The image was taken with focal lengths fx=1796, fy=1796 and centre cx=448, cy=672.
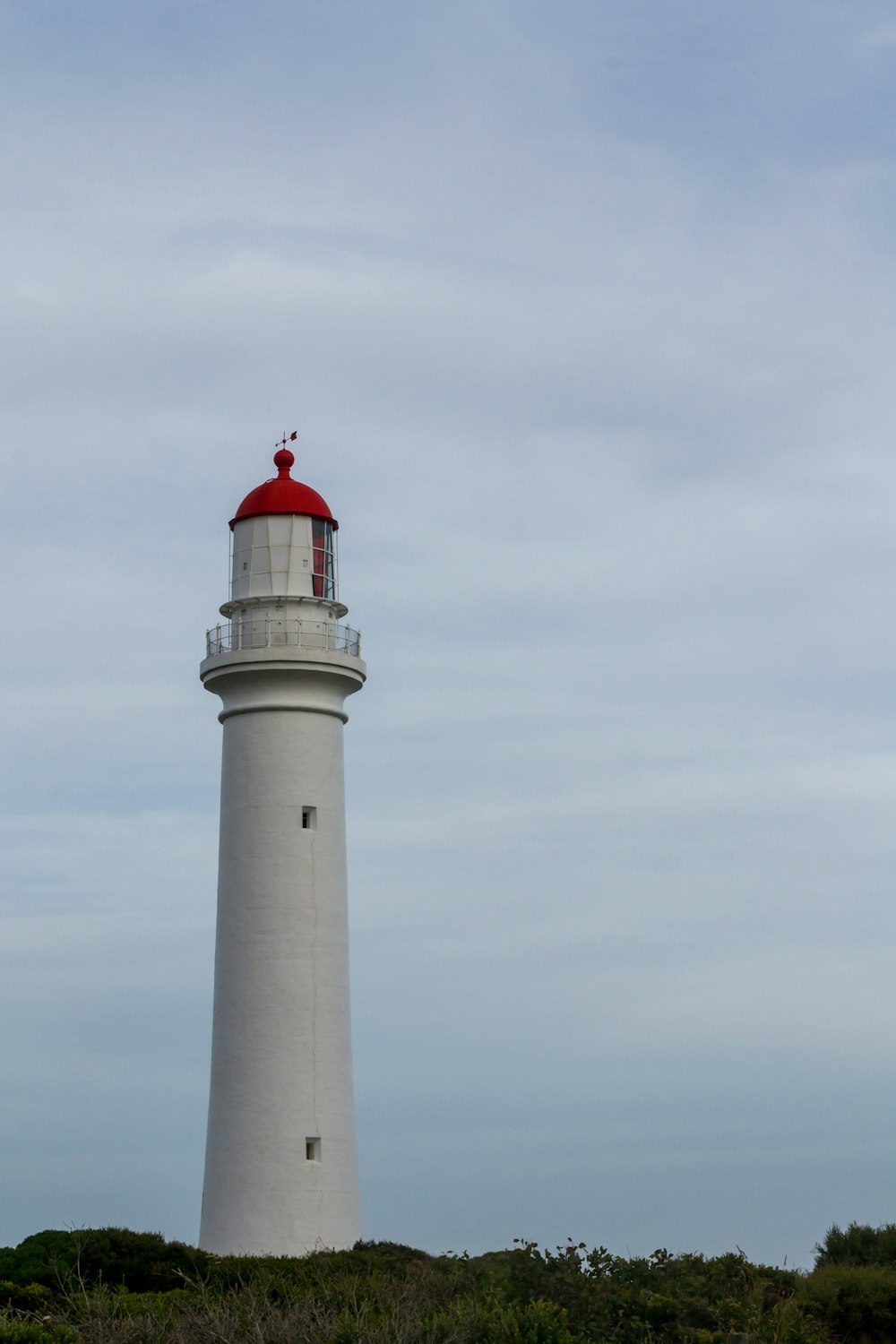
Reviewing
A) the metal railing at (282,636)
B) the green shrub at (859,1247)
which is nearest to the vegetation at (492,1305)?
the green shrub at (859,1247)

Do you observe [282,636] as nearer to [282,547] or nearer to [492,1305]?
[282,547]

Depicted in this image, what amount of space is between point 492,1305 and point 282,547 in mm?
17467

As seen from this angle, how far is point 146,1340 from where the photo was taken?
1853 cm

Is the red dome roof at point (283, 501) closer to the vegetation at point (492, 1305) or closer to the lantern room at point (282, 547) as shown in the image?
the lantern room at point (282, 547)

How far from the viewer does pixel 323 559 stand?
33.8 metres

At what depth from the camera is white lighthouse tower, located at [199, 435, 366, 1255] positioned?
3044 centimetres

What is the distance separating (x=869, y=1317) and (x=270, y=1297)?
7.54m

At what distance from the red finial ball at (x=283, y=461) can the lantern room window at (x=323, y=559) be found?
1357 millimetres

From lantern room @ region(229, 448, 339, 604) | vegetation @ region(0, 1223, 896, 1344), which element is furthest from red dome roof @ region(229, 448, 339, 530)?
vegetation @ region(0, 1223, 896, 1344)

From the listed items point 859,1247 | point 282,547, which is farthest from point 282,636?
point 859,1247

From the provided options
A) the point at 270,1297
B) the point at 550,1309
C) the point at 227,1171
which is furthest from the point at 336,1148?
the point at 550,1309

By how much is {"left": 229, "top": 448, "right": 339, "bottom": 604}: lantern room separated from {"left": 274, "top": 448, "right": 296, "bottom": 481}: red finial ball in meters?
0.50

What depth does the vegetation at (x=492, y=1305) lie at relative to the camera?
1798cm

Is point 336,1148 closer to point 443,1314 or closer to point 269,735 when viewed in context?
point 269,735
